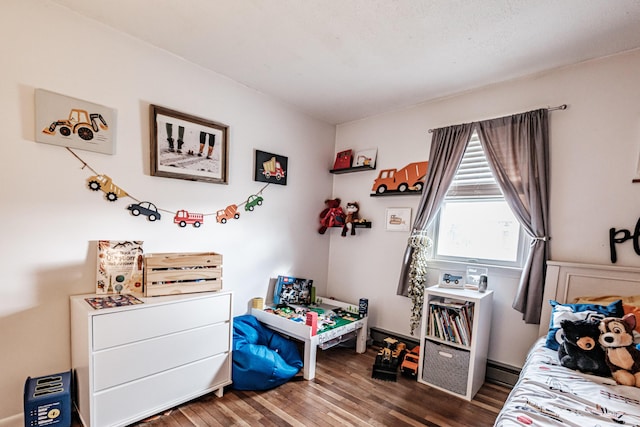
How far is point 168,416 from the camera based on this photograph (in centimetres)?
179

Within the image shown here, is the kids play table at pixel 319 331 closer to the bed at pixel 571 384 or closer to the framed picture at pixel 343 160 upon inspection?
the bed at pixel 571 384

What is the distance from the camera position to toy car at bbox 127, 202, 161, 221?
197cm

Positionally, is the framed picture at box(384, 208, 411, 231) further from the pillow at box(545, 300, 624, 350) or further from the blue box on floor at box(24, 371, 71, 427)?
→ the blue box on floor at box(24, 371, 71, 427)

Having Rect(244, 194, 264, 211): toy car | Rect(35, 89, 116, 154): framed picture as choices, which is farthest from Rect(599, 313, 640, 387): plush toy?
Rect(35, 89, 116, 154): framed picture

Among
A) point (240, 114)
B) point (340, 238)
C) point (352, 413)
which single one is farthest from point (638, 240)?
point (240, 114)

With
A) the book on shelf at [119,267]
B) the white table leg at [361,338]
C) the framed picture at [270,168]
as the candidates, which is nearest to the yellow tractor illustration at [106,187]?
the book on shelf at [119,267]

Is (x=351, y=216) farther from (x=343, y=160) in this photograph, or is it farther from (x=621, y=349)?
(x=621, y=349)

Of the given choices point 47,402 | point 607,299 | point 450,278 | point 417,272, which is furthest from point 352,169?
point 47,402

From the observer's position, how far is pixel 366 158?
10.2ft

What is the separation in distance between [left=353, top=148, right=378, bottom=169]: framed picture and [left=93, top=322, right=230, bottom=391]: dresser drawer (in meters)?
2.06

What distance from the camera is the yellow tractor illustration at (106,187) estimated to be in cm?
180

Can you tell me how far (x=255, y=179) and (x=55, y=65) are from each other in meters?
1.47

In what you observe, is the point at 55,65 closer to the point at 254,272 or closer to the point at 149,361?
the point at 149,361

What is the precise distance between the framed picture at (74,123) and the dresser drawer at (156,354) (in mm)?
1221
